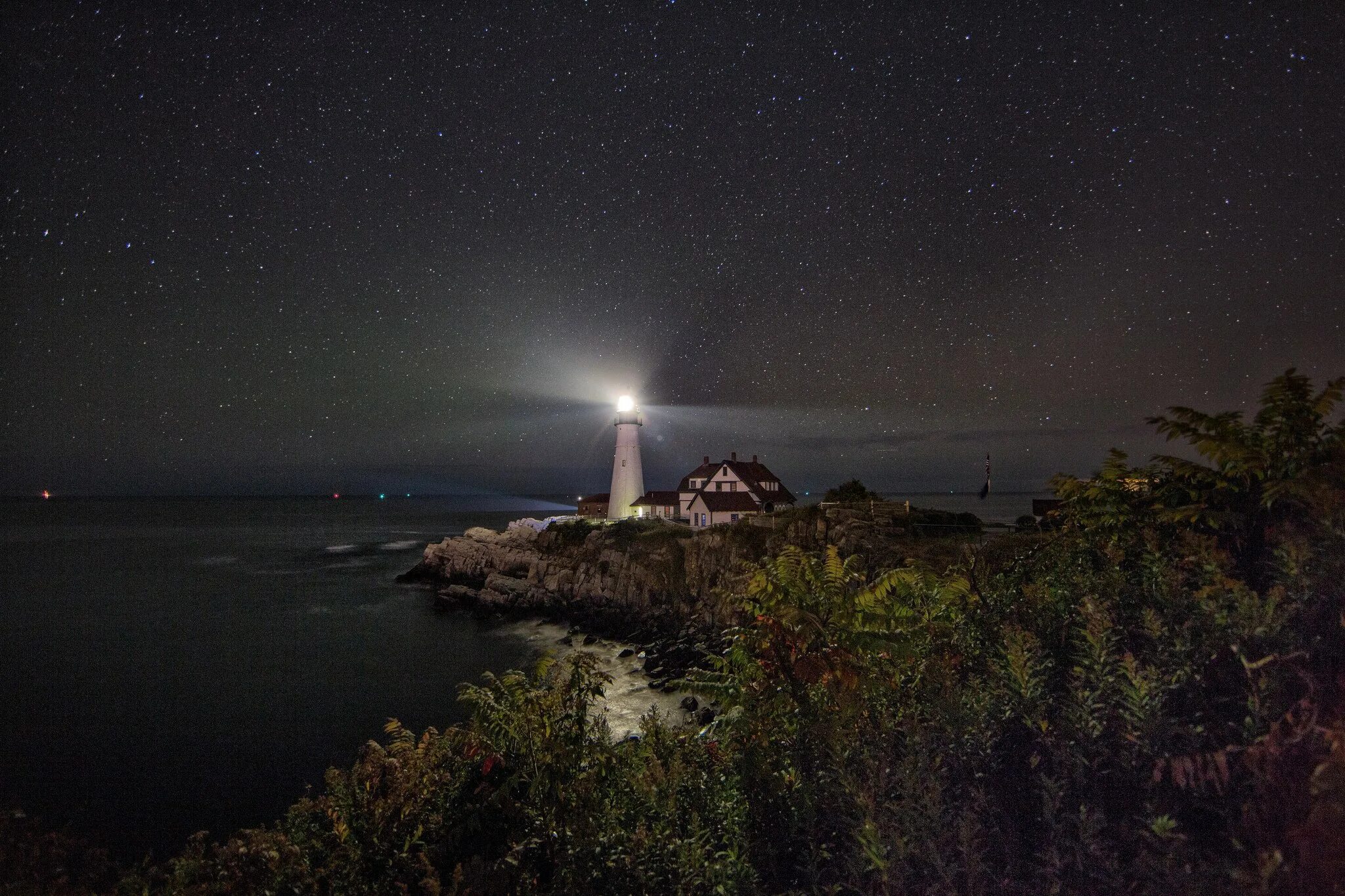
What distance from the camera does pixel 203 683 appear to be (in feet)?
98.8

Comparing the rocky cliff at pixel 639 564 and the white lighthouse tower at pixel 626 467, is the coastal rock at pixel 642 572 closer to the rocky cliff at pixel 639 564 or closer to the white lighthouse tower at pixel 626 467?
the rocky cliff at pixel 639 564

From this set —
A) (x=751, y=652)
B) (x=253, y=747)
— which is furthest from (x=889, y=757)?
(x=253, y=747)

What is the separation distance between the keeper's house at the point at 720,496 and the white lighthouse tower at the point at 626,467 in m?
1.25

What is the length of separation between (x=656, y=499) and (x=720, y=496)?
971 centimetres

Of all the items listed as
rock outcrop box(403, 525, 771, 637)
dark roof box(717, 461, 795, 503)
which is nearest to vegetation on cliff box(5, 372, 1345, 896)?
rock outcrop box(403, 525, 771, 637)

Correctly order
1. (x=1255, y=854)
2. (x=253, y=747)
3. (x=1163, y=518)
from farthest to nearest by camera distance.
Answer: (x=253, y=747), (x=1163, y=518), (x=1255, y=854)

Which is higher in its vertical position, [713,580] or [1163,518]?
[1163,518]

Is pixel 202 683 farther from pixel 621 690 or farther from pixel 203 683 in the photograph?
pixel 621 690

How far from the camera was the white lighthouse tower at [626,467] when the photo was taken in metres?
66.6

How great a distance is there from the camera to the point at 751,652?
6.79 meters

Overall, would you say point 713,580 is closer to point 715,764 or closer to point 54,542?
point 715,764

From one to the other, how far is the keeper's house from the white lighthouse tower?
125 cm

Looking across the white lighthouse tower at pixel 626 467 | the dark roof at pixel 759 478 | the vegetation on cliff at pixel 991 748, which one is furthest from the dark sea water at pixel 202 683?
the dark roof at pixel 759 478

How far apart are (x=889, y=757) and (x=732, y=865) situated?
1.17 m
